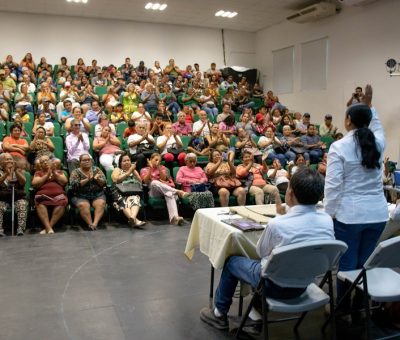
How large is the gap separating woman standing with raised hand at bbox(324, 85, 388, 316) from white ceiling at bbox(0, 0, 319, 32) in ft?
26.4

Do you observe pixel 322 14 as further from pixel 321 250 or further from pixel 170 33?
Result: pixel 321 250

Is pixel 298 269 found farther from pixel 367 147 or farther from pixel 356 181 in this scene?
pixel 367 147

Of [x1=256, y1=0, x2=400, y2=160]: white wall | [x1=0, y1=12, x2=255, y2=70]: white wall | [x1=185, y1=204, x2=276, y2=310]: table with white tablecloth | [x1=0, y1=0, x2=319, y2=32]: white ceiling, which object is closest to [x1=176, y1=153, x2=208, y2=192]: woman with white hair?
[x1=185, y1=204, x2=276, y2=310]: table with white tablecloth

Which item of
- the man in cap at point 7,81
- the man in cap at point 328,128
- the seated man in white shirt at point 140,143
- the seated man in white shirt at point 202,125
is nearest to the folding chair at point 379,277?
the seated man in white shirt at point 140,143

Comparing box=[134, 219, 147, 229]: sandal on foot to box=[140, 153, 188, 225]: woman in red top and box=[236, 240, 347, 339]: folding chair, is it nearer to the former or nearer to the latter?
box=[140, 153, 188, 225]: woman in red top

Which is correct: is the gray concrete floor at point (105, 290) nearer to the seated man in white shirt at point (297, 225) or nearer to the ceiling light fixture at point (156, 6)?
the seated man in white shirt at point (297, 225)

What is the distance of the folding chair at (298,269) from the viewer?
2.08 meters

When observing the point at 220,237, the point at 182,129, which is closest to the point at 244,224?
the point at 220,237

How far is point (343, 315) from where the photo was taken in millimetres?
2844

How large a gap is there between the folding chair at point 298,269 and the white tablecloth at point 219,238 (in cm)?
36

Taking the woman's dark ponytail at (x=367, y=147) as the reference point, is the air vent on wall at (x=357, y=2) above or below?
above

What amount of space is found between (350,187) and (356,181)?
0.16 ft

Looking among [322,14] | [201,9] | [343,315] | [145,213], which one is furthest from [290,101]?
[343,315]

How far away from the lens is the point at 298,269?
2172 millimetres
